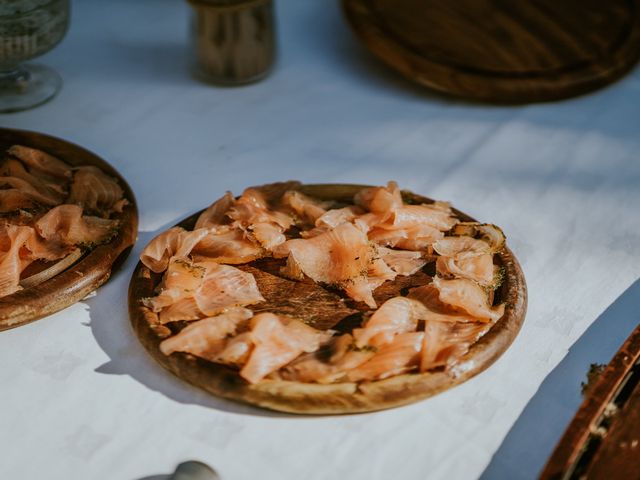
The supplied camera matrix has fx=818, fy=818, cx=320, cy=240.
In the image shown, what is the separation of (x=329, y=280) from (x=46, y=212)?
18.8 inches

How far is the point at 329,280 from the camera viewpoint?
4.00 ft

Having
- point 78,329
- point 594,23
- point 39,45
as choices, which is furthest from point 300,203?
point 594,23

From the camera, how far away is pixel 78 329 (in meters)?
1.23

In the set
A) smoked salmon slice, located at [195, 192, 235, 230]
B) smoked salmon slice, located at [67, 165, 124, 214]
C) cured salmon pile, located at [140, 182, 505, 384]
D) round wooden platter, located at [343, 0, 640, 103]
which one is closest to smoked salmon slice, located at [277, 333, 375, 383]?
cured salmon pile, located at [140, 182, 505, 384]

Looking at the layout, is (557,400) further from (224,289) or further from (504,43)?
(504,43)

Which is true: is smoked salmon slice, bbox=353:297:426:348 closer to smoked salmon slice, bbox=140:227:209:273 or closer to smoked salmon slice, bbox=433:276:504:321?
smoked salmon slice, bbox=433:276:504:321

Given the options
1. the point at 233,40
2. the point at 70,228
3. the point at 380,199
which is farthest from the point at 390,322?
the point at 233,40

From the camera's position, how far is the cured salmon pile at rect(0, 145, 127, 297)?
1.22 metres

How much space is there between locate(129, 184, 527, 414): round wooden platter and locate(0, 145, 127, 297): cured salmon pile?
0.12 meters

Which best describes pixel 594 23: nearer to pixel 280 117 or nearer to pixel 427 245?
pixel 280 117

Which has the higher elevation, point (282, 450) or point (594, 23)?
point (594, 23)

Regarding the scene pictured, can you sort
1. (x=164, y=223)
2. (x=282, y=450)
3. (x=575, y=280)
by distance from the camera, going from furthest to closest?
(x=164, y=223) < (x=575, y=280) < (x=282, y=450)

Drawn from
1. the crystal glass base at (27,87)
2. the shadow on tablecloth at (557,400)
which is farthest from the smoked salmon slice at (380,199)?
the crystal glass base at (27,87)

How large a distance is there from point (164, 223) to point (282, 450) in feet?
1.87
